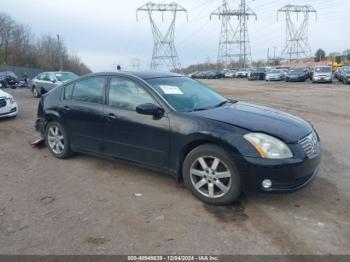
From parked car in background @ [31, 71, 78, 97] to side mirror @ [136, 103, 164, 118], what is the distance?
12756 mm

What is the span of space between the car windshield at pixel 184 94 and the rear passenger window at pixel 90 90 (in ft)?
2.89

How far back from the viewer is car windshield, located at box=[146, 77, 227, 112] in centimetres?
442

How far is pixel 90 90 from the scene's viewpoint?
5.23 m

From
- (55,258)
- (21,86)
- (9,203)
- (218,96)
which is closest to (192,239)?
(55,258)

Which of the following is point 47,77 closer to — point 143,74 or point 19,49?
point 143,74

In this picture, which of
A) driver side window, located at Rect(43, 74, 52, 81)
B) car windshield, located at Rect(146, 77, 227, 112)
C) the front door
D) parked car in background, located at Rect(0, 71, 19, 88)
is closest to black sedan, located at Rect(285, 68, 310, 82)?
driver side window, located at Rect(43, 74, 52, 81)

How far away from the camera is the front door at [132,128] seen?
14.0 feet

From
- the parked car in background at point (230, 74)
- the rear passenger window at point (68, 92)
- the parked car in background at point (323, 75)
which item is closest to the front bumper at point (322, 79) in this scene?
the parked car in background at point (323, 75)

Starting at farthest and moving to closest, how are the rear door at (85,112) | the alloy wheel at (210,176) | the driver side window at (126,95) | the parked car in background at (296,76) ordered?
1. the parked car in background at (296,76)
2. the rear door at (85,112)
3. the driver side window at (126,95)
4. the alloy wheel at (210,176)

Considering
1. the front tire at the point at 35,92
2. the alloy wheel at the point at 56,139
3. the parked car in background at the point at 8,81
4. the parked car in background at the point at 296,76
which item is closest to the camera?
the alloy wheel at the point at 56,139

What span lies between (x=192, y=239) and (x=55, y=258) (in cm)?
125

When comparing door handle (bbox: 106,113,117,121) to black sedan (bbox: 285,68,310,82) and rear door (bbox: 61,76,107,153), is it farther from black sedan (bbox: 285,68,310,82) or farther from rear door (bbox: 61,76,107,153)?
black sedan (bbox: 285,68,310,82)

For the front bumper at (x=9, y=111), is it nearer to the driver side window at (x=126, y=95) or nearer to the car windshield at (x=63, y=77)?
the driver side window at (x=126, y=95)

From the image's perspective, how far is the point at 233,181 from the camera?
3740 mm
